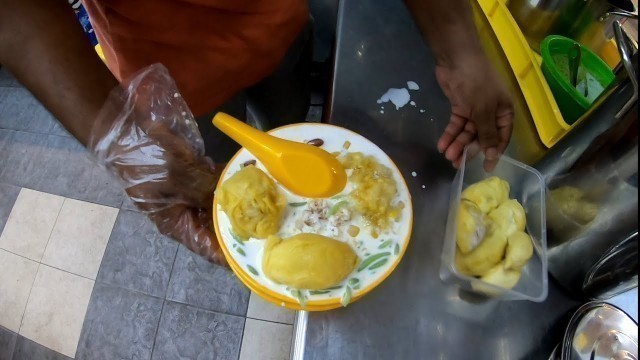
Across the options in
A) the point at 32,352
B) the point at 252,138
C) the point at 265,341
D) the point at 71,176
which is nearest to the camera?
the point at 252,138

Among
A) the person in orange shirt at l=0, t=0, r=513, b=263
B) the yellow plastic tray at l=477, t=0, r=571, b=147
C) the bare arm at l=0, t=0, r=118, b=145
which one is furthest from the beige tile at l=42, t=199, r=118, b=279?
the yellow plastic tray at l=477, t=0, r=571, b=147

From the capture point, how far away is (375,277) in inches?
23.8

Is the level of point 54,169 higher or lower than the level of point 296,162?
lower

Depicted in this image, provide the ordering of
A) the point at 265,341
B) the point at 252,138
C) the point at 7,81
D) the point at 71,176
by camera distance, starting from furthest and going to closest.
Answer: the point at 7,81 < the point at 71,176 < the point at 265,341 < the point at 252,138

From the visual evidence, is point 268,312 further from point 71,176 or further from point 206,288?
point 71,176

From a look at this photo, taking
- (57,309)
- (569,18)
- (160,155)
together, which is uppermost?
(569,18)

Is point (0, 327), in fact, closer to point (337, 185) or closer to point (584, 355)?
point (337, 185)

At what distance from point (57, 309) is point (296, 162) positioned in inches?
57.2

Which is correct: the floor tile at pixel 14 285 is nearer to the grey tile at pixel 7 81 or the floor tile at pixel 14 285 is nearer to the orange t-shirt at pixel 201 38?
the grey tile at pixel 7 81

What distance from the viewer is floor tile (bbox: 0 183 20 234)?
1763 mm

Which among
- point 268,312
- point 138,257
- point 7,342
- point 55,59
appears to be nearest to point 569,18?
point 55,59

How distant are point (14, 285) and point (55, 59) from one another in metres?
1.47

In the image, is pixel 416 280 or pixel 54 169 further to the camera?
pixel 54 169

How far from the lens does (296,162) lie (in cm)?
66
